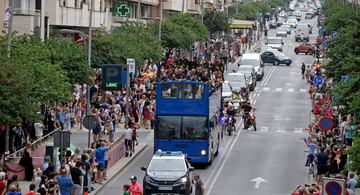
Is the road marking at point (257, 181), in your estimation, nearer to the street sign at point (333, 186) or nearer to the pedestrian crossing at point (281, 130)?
the street sign at point (333, 186)

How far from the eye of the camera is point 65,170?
34094 millimetres

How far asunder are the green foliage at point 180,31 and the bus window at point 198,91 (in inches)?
1677

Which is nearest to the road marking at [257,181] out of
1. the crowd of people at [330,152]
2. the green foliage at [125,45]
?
the crowd of people at [330,152]

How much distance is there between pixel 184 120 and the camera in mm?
45031

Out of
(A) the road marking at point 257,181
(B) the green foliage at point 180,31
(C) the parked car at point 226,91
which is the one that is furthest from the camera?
(B) the green foliage at point 180,31

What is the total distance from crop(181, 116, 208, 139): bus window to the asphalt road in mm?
1416

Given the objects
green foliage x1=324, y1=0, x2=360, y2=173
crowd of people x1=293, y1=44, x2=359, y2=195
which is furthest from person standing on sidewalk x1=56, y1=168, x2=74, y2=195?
green foliage x1=324, y1=0, x2=360, y2=173

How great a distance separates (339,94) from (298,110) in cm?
3137

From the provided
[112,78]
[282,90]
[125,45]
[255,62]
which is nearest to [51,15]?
[125,45]

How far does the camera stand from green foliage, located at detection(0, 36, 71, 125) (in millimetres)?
38719

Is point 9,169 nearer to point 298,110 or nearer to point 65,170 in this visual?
point 65,170

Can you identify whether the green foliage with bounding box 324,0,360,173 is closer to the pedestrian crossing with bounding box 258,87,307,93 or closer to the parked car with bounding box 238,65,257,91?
the parked car with bounding box 238,65,257,91

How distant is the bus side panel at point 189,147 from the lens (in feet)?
148

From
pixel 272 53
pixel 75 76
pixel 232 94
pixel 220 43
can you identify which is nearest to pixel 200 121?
pixel 75 76
